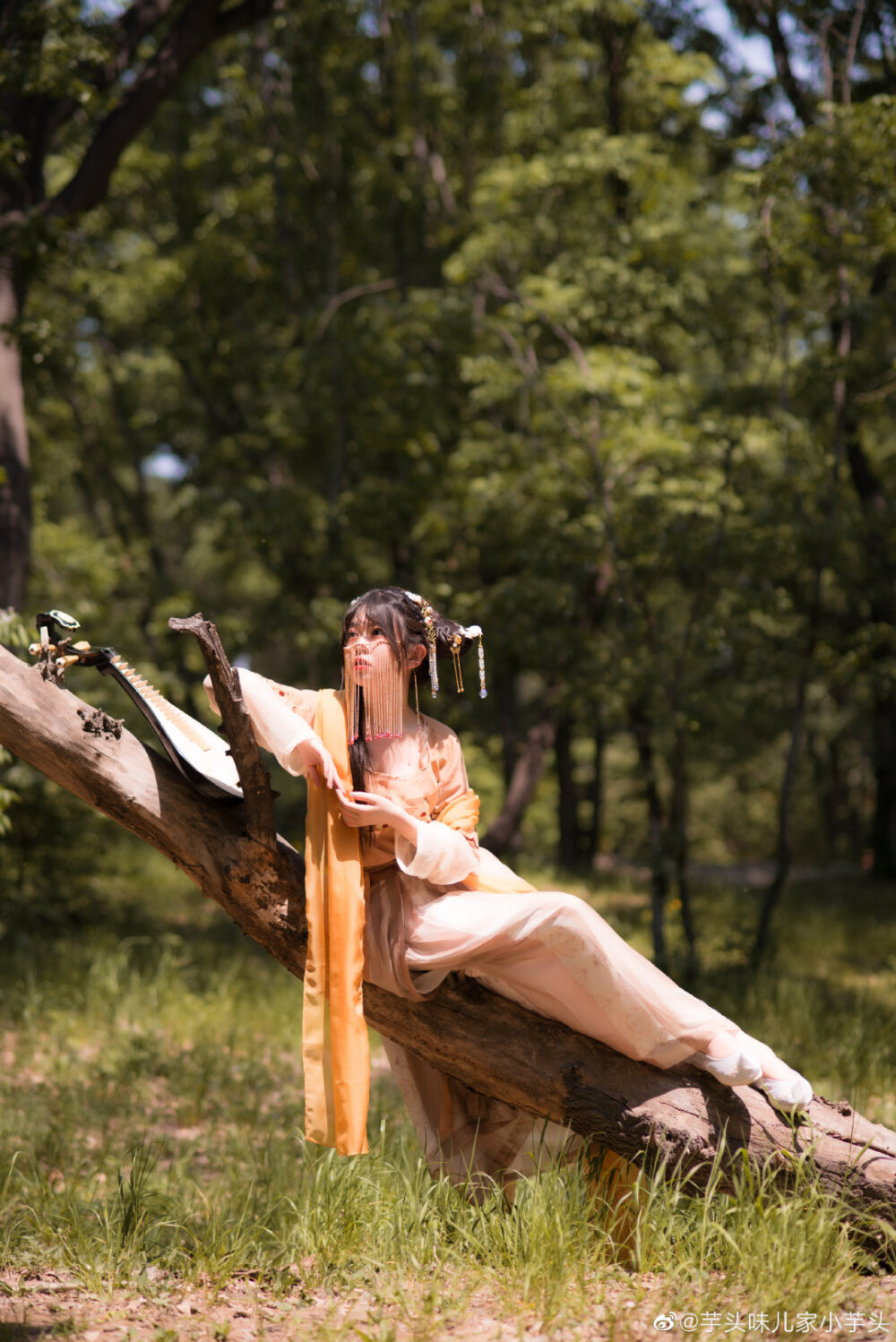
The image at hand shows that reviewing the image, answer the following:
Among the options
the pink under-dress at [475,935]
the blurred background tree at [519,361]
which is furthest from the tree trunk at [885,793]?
the pink under-dress at [475,935]

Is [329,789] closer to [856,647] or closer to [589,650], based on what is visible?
[589,650]

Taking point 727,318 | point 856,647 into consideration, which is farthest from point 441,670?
point 727,318

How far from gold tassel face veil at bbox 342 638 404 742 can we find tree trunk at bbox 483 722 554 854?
23.8 ft

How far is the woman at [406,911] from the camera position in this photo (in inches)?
126

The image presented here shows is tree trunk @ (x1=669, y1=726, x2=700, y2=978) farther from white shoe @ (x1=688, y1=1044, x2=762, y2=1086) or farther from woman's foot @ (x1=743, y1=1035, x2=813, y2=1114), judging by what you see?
white shoe @ (x1=688, y1=1044, x2=762, y2=1086)

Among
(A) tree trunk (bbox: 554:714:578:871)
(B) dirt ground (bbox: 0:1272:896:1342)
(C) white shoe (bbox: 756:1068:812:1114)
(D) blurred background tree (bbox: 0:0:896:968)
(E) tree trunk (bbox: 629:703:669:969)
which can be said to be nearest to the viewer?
(B) dirt ground (bbox: 0:1272:896:1342)

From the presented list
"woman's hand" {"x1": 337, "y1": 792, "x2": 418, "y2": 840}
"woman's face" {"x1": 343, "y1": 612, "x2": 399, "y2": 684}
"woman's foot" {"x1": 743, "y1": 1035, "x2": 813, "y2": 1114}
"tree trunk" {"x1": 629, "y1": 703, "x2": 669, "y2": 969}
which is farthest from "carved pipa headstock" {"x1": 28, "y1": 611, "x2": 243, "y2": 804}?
"tree trunk" {"x1": 629, "y1": 703, "x2": 669, "y2": 969}

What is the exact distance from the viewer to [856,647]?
813cm

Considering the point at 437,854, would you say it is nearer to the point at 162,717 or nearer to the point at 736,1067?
the point at 162,717

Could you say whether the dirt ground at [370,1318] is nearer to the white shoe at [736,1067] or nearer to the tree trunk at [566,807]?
the white shoe at [736,1067]

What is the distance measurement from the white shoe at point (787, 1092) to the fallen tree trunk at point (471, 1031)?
1.4 inches

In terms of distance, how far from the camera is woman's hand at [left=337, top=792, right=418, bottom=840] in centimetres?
320

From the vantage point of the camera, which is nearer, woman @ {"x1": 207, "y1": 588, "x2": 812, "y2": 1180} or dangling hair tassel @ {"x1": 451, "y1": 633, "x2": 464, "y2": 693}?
woman @ {"x1": 207, "y1": 588, "x2": 812, "y2": 1180}

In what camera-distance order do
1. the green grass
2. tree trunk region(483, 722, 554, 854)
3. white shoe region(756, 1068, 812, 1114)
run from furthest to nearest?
tree trunk region(483, 722, 554, 854) → white shoe region(756, 1068, 812, 1114) → the green grass
